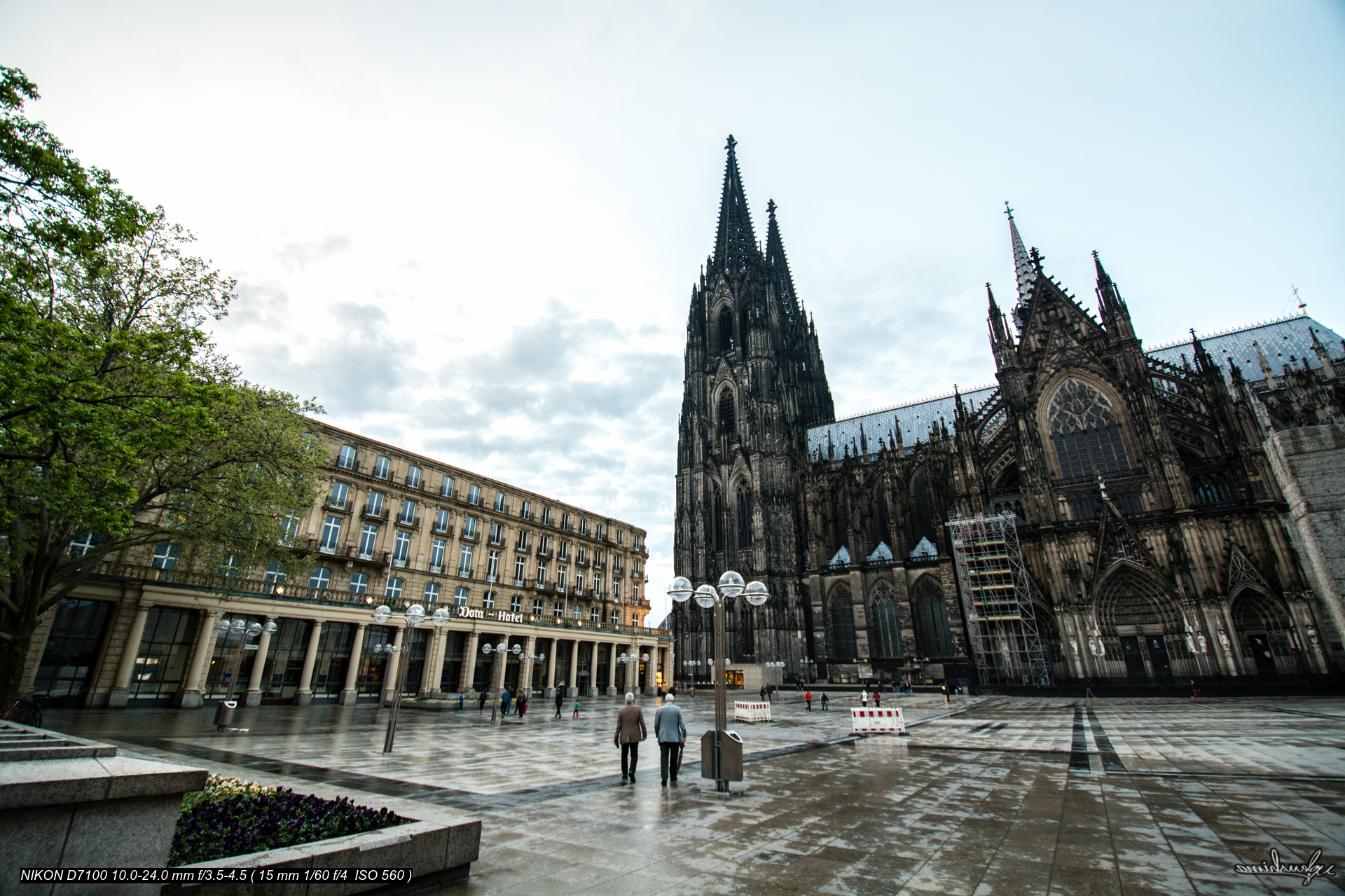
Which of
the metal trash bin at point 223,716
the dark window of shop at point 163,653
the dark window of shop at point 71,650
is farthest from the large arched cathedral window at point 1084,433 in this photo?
the dark window of shop at point 71,650

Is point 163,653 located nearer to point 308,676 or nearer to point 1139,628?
point 308,676

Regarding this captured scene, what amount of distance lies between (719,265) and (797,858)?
66.8 meters

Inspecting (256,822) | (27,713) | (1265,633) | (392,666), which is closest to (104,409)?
(27,713)

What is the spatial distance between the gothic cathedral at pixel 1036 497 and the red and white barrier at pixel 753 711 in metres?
24.5

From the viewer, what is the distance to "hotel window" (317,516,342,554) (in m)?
31.5

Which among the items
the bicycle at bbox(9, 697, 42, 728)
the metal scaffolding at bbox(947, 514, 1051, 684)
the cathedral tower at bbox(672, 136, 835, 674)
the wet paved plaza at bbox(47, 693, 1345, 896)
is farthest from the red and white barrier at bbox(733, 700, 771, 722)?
the cathedral tower at bbox(672, 136, 835, 674)

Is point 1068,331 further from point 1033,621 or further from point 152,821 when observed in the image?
point 152,821

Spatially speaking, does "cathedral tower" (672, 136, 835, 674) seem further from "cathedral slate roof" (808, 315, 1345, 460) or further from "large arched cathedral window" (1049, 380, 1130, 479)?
"large arched cathedral window" (1049, 380, 1130, 479)

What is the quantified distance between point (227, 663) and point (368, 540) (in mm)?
8618

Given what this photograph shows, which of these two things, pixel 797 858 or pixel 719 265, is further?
pixel 719 265

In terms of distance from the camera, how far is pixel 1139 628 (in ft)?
118

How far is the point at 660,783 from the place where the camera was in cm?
938

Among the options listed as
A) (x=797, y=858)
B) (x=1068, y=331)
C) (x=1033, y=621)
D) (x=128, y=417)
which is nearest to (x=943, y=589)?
(x=1033, y=621)

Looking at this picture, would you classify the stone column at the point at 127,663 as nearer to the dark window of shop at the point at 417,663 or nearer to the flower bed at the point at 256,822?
the dark window of shop at the point at 417,663
